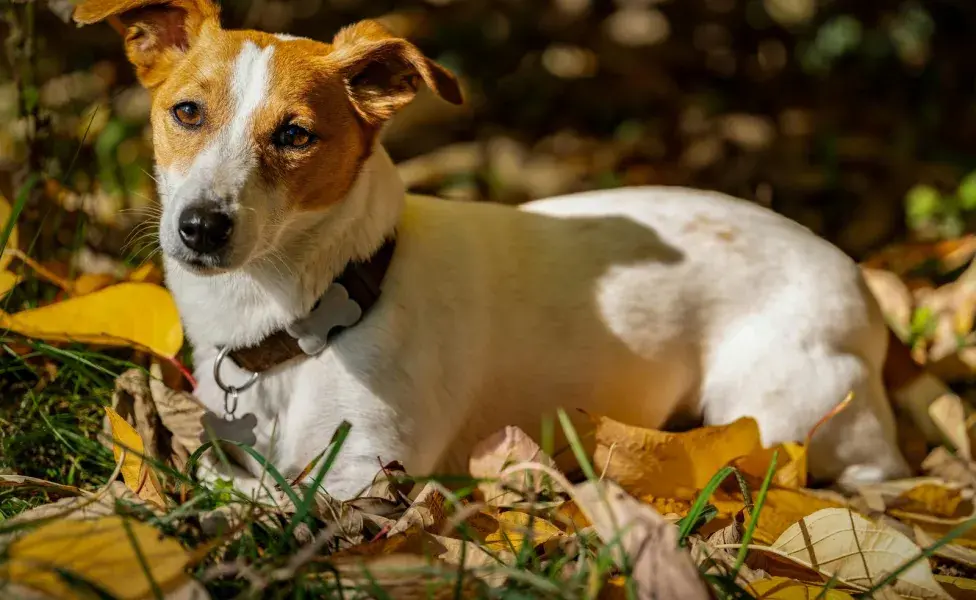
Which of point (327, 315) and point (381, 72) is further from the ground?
point (381, 72)

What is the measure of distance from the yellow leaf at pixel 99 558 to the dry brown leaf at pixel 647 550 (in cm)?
70

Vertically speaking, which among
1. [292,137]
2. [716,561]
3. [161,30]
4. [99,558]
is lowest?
[716,561]

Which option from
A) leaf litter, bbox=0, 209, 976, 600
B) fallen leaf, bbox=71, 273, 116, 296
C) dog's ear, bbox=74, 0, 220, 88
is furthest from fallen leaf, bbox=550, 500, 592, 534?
fallen leaf, bbox=71, 273, 116, 296

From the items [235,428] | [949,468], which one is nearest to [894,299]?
[949,468]

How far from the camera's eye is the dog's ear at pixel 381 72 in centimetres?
216

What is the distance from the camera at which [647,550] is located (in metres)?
1.59

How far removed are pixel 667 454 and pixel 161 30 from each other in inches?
62.4

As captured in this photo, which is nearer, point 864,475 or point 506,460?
point 506,460

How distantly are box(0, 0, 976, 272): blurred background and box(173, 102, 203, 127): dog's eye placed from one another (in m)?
1.60

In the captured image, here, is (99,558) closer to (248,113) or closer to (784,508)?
(248,113)

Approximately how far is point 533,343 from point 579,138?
84.5 inches

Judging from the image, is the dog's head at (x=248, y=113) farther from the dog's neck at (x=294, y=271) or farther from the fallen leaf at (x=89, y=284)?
the fallen leaf at (x=89, y=284)

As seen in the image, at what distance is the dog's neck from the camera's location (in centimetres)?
218

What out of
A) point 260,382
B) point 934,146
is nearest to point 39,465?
point 260,382
